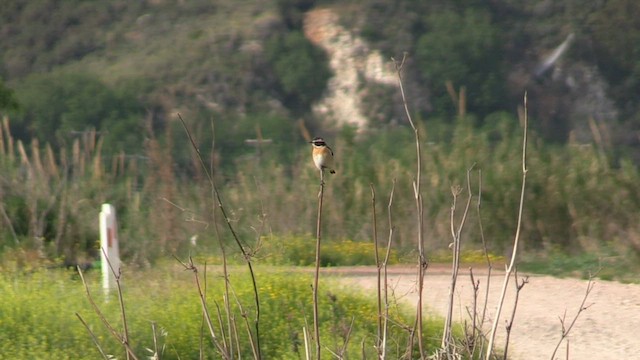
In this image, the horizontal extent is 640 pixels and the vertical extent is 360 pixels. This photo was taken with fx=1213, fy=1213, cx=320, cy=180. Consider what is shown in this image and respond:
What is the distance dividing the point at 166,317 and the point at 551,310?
3.54 meters

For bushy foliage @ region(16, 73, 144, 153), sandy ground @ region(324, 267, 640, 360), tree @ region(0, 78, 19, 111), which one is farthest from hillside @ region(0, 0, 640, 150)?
sandy ground @ region(324, 267, 640, 360)

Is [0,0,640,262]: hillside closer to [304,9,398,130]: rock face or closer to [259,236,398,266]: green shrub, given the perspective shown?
[304,9,398,130]: rock face

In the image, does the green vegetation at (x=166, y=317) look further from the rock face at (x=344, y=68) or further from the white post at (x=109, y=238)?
the rock face at (x=344, y=68)

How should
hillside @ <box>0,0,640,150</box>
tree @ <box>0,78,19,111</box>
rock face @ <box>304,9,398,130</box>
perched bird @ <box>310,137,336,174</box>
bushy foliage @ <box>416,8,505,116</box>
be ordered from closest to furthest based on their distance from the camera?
perched bird @ <box>310,137,336,174</box>, tree @ <box>0,78,19,111</box>, bushy foliage @ <box>416,8,505,116</box>, hillside @ <box>0,0,640,150</box>, rock face @ <box>304,9,398,130</box>

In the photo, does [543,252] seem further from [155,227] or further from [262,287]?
[262,287]

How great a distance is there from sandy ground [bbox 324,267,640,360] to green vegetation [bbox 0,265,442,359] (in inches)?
15.8

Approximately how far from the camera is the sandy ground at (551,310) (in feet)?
25.2

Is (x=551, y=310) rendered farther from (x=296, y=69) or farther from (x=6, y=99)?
(x=296, y=69)

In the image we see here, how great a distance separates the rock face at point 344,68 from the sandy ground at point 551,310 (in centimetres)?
2579

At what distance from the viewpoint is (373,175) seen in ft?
55.3

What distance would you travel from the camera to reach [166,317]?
7062mm

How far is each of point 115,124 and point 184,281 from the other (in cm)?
2587

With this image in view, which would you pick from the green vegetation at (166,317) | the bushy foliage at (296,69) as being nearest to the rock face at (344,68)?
the bushy foliage at (296,69)

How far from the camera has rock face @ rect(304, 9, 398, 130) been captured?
3828 cm
